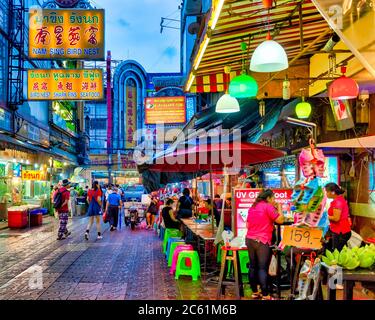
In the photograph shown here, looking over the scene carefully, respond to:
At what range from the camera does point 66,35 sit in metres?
17.7

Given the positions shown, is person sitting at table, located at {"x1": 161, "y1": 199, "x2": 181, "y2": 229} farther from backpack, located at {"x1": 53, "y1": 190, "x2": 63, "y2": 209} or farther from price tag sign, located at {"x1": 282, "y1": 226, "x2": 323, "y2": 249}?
price tag sign, located at {"x1": 282, "y1": 226, "x2": 323, "y2": 249}

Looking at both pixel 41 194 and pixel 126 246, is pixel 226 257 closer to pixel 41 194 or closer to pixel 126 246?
pixel 126 246

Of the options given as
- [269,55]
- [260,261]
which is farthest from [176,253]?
[269,55]

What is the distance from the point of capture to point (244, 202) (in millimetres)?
9336

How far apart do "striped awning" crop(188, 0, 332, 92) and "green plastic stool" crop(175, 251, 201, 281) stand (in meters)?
3.98

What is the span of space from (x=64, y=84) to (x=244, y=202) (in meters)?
11.1

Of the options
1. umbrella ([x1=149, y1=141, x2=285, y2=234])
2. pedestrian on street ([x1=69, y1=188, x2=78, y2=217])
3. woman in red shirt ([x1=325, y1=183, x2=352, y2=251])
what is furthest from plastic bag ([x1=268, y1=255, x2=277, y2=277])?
pedestrian on street ([x1=69, y1=188, x2=78, y2=217])

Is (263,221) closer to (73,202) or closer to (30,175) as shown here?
(30,175)

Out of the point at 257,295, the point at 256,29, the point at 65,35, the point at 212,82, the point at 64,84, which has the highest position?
the point at 65,35

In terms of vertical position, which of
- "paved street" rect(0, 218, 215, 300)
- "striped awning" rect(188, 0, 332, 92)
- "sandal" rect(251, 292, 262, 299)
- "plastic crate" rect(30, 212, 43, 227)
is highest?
"striped awning" rect(188, 0, 332, 92)

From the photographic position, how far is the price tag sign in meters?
6.05

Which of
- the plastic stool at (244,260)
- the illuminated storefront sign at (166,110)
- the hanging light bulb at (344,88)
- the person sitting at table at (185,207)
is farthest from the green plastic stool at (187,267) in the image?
the illuminated storefront sign at (166,110)
